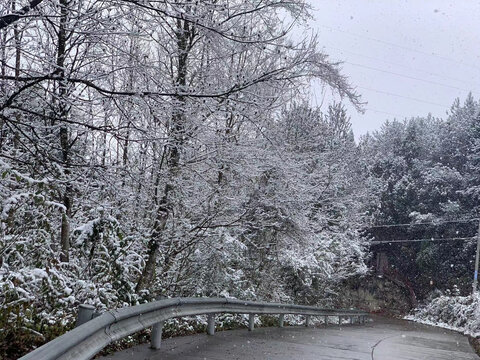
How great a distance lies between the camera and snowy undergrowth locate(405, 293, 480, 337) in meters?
35.9

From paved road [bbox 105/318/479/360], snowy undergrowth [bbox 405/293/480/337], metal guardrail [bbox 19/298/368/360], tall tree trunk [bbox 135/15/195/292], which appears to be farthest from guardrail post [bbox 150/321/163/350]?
snowy undergrowth [bbox 405/293/480/337]

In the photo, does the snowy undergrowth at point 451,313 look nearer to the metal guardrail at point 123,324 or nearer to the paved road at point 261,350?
the paved road at point 261,350

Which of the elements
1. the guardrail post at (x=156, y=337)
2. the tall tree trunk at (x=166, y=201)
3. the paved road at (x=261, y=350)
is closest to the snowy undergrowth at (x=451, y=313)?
the paved road at (x=261, y=350)

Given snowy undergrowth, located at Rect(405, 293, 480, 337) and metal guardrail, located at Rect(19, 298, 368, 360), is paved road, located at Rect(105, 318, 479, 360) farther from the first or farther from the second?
snowy undergrowth, located at Rect(405, 293, 480, 337)

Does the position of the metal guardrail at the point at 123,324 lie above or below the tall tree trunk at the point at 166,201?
below

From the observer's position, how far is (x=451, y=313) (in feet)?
137

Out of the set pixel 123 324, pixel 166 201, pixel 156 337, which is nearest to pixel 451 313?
pixel 166 201

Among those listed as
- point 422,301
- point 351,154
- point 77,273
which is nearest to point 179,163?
point 77,273

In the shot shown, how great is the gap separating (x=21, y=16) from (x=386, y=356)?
8.67 metres

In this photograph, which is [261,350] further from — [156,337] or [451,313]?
[451,313]

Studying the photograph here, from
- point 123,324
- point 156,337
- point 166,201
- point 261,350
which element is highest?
point 166,201

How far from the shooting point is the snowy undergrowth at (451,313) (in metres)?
35.9

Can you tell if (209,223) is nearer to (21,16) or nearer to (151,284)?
(151,284)

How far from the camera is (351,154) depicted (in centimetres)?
3647
